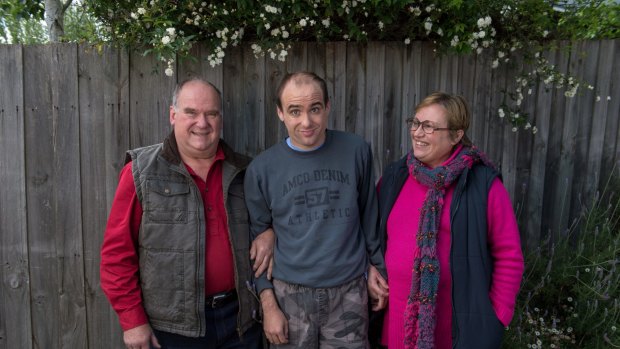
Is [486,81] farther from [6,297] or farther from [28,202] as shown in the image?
[6,297]

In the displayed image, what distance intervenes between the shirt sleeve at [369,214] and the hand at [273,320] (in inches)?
20.3

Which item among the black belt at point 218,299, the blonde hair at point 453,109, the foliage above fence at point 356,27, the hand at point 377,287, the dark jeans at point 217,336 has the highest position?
the foliage above fence at point 356,27

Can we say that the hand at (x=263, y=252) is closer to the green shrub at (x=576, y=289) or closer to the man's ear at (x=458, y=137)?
the man's ear at (x=458, y=137)

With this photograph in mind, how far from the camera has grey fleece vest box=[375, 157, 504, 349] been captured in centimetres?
194

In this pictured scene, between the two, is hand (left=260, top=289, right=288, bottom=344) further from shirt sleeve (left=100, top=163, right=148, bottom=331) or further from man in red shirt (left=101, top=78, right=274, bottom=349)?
shirt sleeve (left=100, top=163, right=148, bottom=331)

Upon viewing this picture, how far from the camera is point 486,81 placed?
3125mm

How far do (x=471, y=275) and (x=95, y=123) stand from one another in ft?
7.38

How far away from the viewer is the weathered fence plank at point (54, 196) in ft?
8.66

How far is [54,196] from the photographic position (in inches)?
107

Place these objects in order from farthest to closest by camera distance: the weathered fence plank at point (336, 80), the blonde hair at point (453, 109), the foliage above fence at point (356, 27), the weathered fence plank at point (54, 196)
Answer: the weathered fence plank at point (336, 80)
the weathered fence plank at point (54, 196)
the foliage above fence at point (356, 27)
the blonde hair at point (453, 109)

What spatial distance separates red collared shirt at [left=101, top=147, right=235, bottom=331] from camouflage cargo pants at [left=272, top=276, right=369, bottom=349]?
33 cm

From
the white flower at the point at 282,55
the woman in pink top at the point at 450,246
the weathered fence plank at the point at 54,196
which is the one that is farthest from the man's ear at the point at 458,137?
the weathered fence plank at the point at 54,196

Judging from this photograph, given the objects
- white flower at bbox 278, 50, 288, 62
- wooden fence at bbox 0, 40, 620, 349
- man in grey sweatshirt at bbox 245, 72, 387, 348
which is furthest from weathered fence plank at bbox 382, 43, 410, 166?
man in grey sweatshirt at bbox 245, 72, 387, 348

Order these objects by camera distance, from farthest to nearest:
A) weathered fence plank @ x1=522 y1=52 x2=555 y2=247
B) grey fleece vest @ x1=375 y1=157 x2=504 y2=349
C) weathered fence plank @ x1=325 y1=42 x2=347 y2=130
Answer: weathered fence plank @ x1=522 y1=52 x2=555 y2=247 → weathered fence plank @ x1=325 y1=42 x2=347 y2=130 → grey fleece vest @ x1=375 y1=157 x2=504 y2=349
